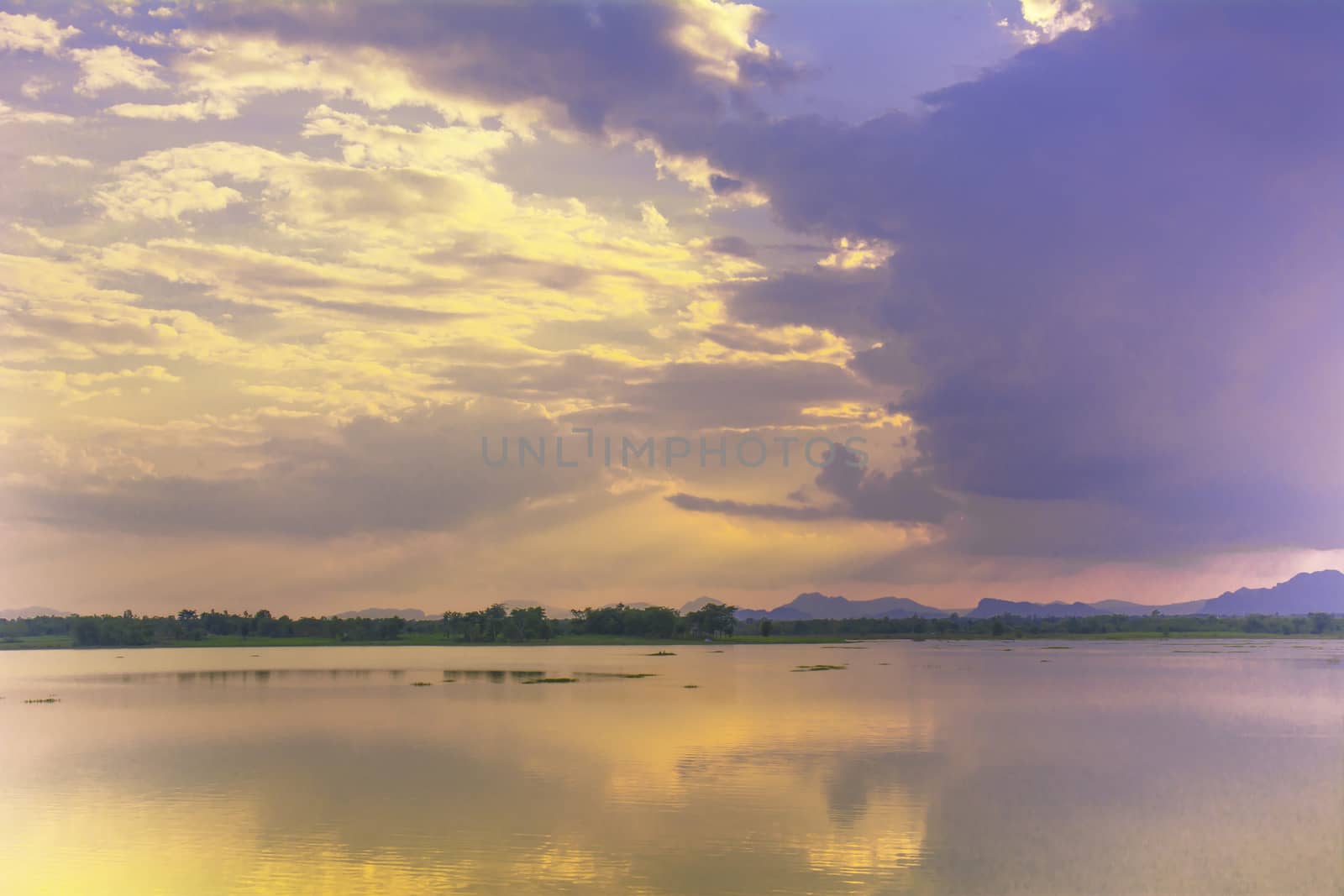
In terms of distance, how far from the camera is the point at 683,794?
33.9 metres

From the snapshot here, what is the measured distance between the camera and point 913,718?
55.1 m

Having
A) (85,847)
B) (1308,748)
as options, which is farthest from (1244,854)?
(85,847)

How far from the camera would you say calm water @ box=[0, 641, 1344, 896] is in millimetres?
24984

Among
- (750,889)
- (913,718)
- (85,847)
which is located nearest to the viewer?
(750,889)

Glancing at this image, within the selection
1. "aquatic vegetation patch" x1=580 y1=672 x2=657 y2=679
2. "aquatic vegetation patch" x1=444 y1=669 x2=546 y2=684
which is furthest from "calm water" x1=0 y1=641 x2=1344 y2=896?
"aquatic vegetation patch" x1=580 y1=672 x2=657 y2=679

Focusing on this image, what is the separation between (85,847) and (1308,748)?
41247 millimetres

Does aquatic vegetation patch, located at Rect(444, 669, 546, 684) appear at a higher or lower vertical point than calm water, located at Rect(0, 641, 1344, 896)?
higher

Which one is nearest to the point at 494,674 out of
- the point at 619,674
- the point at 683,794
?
the point at 619,674

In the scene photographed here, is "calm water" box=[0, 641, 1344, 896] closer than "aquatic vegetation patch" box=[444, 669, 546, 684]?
Yes

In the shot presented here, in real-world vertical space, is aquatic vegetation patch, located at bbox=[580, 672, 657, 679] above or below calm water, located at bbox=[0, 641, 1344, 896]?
above

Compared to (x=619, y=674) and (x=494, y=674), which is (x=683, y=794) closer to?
(x=619, y=674)

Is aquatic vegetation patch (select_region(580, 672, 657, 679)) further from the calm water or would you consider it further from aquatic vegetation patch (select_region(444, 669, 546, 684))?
the calm water

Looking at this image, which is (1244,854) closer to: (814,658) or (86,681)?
(86,681)

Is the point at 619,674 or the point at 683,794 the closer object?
the point at 683,794
